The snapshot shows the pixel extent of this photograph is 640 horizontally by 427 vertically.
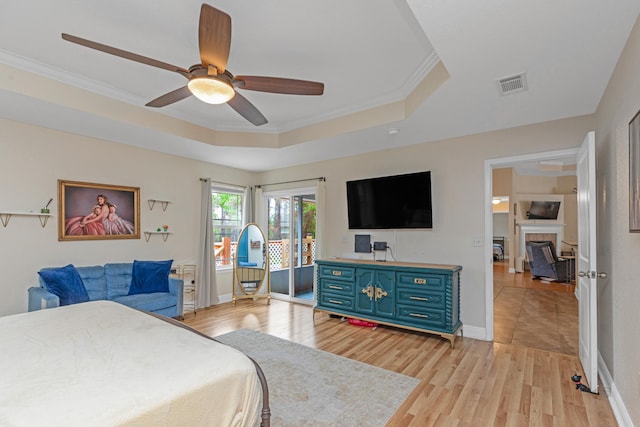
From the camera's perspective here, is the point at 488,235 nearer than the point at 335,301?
Yes

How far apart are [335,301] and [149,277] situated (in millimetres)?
2577

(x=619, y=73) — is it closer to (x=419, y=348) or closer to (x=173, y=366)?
(x=419, y=348)

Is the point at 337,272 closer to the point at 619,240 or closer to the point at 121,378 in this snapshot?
the point at 619,240

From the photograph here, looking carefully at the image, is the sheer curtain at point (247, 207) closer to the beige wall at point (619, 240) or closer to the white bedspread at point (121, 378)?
the white bedspread at point (121, 378)

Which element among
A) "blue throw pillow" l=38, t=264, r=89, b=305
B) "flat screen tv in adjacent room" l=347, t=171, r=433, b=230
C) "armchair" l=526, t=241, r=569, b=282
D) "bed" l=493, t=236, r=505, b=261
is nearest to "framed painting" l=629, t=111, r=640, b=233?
"flat screen tv in adjacent room" l=347, t=171, r=433, b=230

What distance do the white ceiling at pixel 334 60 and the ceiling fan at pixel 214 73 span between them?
43 centimetres

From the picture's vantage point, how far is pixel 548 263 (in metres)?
7.45

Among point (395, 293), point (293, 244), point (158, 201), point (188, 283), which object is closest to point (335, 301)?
point (395, 293)

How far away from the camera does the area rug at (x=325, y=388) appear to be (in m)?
2.23

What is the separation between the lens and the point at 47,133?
3.79 metres

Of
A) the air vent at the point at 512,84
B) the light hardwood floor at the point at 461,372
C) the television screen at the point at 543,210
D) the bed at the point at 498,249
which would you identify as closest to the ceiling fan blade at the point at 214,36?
the air vent at the point at 512,84

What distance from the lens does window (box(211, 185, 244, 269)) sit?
5781 millimetres

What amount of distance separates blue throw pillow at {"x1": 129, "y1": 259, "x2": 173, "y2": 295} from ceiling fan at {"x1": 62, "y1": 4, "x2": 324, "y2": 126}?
2508 millimetres

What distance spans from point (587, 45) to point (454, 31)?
36.6 inches
